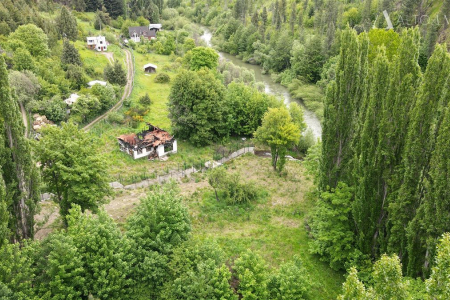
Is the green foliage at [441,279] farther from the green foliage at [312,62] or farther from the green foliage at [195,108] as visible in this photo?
the green foliage at [312,62]

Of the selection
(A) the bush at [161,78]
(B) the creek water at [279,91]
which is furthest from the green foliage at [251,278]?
(A) the bush at [161,78]

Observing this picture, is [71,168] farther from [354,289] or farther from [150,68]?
[150,68]

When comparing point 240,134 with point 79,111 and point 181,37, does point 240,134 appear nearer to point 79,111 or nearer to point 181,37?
point 79,111

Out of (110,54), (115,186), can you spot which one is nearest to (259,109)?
(115,186)

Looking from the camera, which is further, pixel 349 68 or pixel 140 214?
pixel 349 68

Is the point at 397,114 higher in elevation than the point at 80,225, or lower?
higher

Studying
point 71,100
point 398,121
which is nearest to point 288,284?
point 398,121
